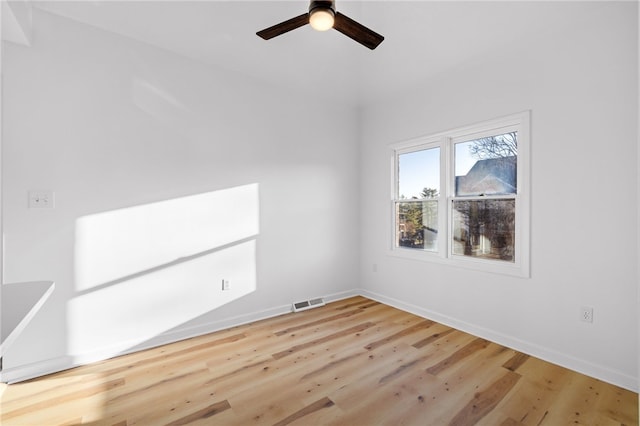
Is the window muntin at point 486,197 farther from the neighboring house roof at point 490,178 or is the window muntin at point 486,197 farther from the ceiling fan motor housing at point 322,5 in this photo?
the ceiling fan motor housing at point 322,5

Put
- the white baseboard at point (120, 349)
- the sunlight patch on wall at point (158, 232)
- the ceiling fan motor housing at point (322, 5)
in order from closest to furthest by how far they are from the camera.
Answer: the ceiling fan motor housing at point (322, 5) < the white baseboard at point (120, 349) < the sunlight patch on wall at point (158, 232)

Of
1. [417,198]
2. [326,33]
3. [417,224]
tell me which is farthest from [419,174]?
[326,33]

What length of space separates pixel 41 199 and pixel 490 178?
154 inches

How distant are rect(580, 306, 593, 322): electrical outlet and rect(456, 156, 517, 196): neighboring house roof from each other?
109 centimetres

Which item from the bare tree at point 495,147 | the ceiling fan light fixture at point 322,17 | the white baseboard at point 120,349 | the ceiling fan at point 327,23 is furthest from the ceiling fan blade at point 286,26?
the white baseboard at point 120,349

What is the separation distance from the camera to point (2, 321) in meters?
0.77

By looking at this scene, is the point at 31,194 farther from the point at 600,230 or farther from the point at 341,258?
the point at 600,230

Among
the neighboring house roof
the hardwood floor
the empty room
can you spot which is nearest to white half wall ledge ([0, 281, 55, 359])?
the empty room

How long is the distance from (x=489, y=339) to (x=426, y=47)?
9.40 ft

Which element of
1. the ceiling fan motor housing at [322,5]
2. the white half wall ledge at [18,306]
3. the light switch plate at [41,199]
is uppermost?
the ceiling fan motor housing at [322,5]

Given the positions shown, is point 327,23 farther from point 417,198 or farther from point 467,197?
point 417,198

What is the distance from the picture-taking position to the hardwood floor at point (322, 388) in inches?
72.6

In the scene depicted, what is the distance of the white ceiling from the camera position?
2371 mm

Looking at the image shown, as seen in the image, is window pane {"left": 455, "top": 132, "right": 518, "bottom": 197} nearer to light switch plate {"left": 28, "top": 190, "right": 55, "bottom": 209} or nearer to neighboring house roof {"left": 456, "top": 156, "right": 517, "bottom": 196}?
neighboring house roof {"left": 456, "top": 156, "right": 517, "bottom": 196}
